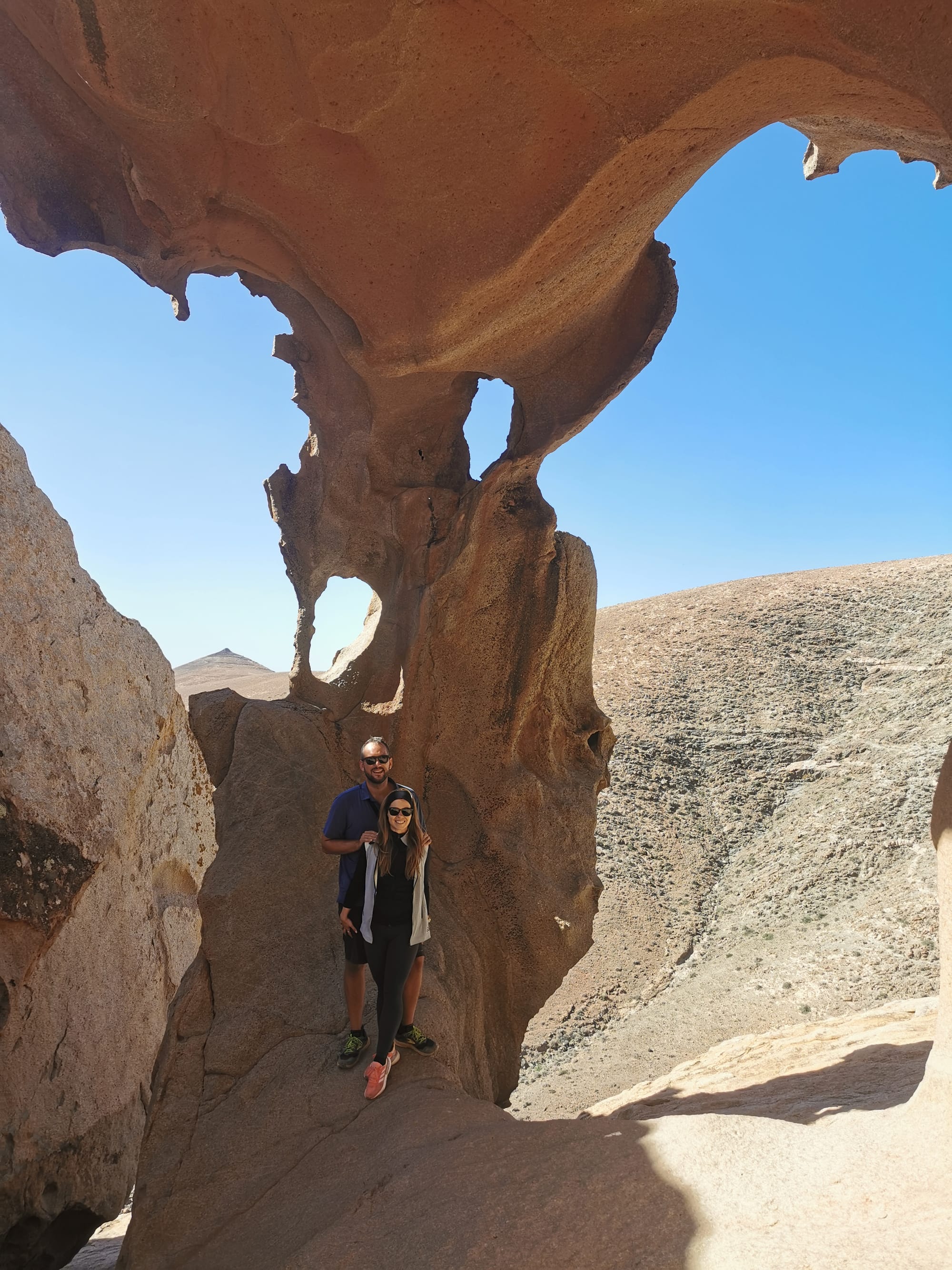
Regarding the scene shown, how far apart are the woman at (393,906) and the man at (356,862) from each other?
137mm

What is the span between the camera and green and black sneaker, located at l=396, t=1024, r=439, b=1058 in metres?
3.75

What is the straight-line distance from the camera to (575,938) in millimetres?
5094

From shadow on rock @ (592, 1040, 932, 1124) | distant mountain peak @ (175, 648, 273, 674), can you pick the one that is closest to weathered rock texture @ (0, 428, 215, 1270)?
shadow on rock @ (592, 1040, 932, 1124)

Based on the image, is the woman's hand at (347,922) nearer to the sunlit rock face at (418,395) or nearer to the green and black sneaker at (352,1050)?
the green and black sneaker at (352,1050)

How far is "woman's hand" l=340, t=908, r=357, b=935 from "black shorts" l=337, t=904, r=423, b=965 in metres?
0.02

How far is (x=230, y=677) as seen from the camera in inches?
1177

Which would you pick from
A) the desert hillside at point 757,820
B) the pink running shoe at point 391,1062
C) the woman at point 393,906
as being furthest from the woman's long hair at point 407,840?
the desert hillside at point 757,820

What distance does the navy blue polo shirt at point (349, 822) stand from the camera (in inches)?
145

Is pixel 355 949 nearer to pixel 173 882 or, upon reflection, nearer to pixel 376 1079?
pixel 376 1079

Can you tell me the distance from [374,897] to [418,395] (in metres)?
2.85

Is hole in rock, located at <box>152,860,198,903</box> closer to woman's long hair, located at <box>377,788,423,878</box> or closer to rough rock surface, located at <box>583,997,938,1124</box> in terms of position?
rough rock surface, located at <box>583,997,938,1124</box>

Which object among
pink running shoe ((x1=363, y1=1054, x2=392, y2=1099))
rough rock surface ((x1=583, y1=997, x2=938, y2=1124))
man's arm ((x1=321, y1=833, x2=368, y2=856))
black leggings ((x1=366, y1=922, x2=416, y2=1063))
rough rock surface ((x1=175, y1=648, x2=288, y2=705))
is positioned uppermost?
rough rock surface ((x1=175, y1=648, x2=288, y2=705))

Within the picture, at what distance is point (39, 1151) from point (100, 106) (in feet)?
16.4

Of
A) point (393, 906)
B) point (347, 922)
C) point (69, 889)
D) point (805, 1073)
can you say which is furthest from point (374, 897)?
point (805, 1073)
